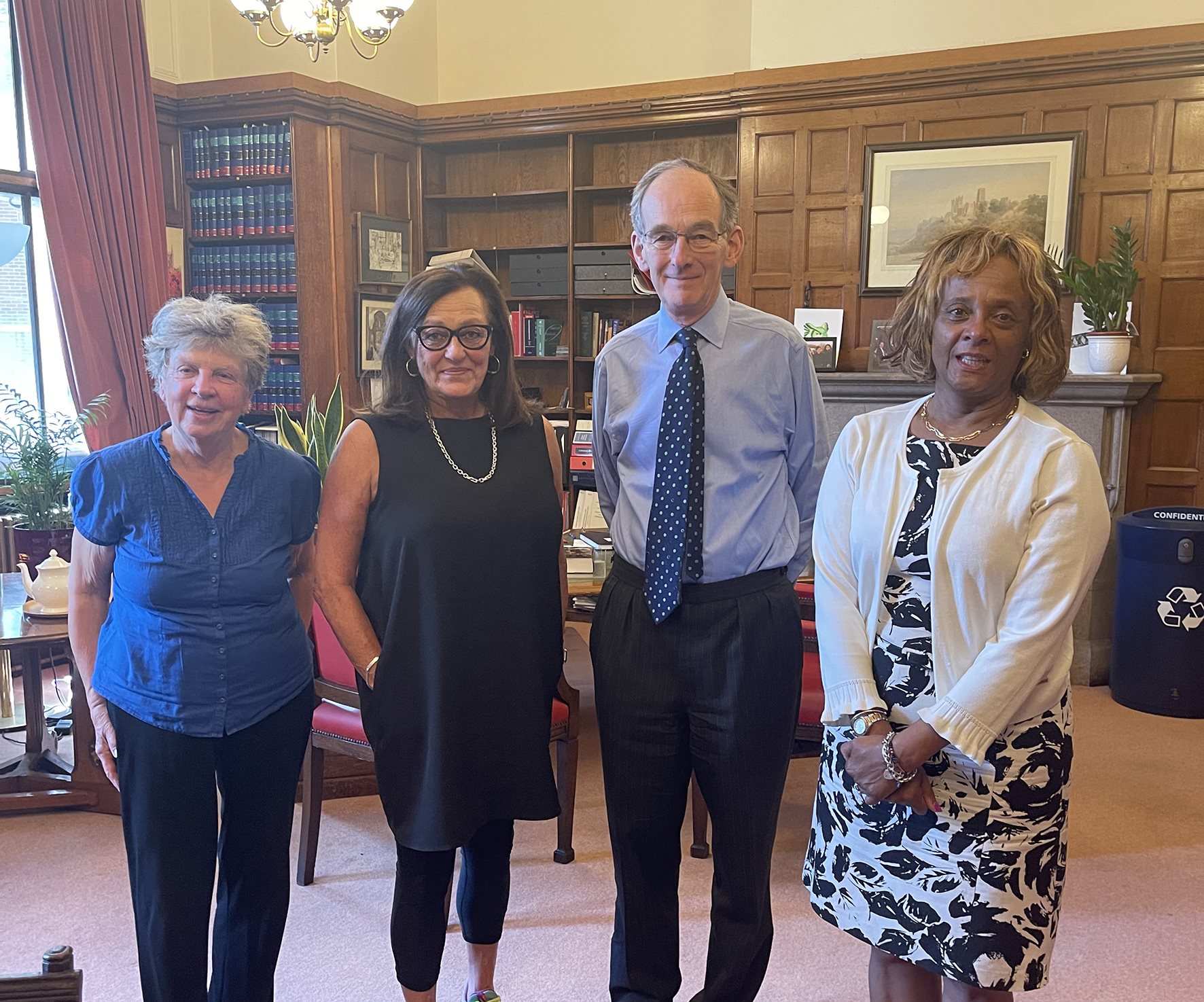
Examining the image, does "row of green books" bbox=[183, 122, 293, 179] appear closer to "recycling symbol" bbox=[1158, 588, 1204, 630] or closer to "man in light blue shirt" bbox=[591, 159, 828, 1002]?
"man in light blue shirt" bbox=[591, 159, 828, 1002]

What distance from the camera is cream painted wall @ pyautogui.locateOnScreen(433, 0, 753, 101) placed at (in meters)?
5.98

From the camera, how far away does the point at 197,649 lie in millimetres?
1775

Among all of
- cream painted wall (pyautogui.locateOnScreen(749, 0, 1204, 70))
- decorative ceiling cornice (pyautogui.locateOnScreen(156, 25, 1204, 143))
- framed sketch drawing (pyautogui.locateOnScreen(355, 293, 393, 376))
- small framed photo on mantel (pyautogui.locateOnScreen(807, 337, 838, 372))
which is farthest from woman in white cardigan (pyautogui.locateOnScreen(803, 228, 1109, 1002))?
framed sketch drawing (pyautogui.locateOnScreen(355, 293, 393, 376))

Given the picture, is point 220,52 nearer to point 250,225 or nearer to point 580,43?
point 250,225

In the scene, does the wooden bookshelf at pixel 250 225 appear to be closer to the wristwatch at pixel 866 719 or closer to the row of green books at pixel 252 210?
the row of green books at pixel 252 210

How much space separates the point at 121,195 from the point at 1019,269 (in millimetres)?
4953

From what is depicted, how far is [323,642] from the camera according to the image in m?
2.91

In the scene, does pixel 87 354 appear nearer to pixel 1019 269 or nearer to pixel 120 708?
pixel 120 708

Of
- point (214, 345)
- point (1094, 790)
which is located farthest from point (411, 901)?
point (1094, 790)

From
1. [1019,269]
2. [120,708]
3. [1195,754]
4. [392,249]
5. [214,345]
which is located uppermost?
[392,249]

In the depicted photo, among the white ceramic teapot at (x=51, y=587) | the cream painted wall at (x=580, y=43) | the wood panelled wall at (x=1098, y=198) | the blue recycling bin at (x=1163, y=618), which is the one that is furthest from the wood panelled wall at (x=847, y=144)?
the white ceramic teapot at (x=51, y=587)

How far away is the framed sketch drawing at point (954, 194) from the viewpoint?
504 cm

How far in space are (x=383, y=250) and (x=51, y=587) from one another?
3341mm

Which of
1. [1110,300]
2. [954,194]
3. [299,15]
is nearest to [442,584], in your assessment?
[299,15]
